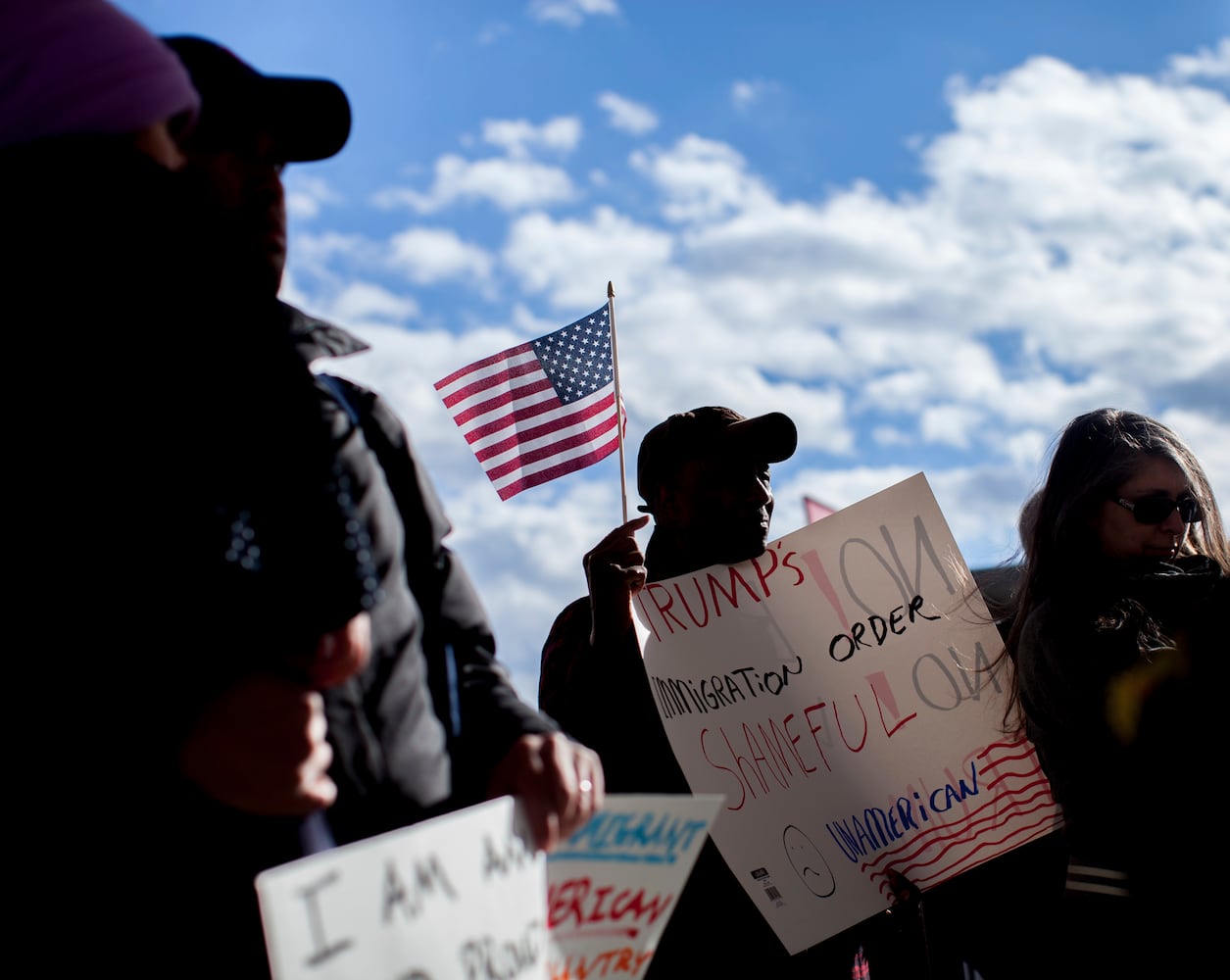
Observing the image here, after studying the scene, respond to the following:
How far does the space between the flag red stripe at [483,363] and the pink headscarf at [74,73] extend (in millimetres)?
3115

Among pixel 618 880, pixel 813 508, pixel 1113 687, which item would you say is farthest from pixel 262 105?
pixel 813 508

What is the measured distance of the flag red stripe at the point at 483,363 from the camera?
174 inches

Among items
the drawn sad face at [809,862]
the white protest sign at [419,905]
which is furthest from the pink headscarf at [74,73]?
the drawn sad face at [809,862]

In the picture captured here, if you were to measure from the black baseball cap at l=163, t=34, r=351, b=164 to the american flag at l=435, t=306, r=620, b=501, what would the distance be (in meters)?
2.69

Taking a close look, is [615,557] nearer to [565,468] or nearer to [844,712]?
[844,712]

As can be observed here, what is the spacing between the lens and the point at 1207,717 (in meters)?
2.94

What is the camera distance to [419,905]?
1.28 meters

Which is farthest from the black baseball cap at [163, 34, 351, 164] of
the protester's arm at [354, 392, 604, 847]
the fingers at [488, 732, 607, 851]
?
the fingers at [488, 732, 607, 851]

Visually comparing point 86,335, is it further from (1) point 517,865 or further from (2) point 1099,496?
(2) point 1099,496

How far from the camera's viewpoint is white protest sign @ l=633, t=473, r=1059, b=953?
2.91 m

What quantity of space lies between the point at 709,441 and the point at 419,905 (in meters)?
2.35

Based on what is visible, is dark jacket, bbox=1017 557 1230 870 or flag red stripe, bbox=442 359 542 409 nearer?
dark jacket, bbox=1017 557 1230 870

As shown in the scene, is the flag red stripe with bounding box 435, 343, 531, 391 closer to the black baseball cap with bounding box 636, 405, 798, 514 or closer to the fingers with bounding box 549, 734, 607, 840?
the black baseball cap with bounding box 636, 405, 798, 514

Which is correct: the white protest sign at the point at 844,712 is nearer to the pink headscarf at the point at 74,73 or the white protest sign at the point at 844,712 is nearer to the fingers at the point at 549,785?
the fingers at the point at 549,785
